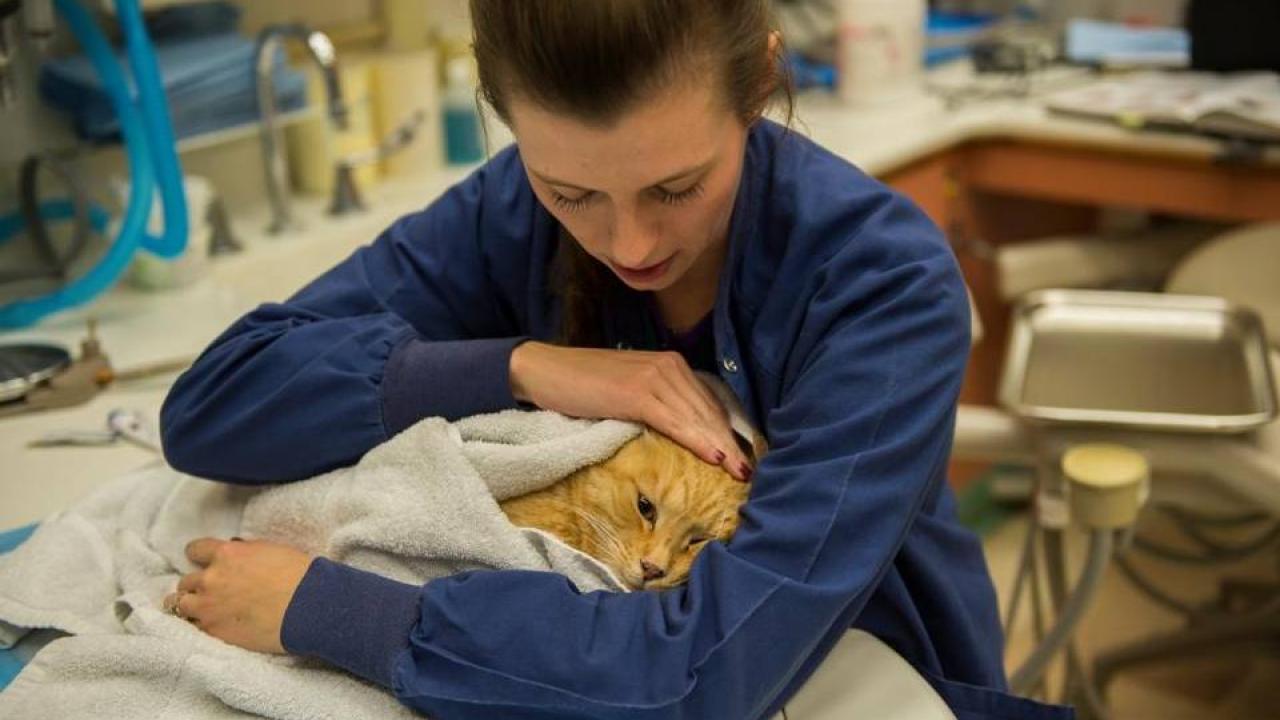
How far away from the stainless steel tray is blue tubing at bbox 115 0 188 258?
1.12 metres

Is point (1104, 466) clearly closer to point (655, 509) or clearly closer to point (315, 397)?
point (655, 509)

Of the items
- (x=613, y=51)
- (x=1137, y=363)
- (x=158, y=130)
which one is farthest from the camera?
(x=1137, y=363)

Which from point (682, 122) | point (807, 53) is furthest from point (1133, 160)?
point (682, 122)

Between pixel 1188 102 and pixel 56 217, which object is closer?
pixel 56 217

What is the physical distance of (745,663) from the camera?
2.92 ft

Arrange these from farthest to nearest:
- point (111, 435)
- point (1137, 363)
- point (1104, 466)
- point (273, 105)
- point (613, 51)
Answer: point (273, 105) → point (1137, 363) → point (1104, 466) → point (111, 435) → point (613, 51)

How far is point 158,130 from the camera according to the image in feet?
5.49

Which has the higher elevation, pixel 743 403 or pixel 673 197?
pixel 673 197

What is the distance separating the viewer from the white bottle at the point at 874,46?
2510 millimetres

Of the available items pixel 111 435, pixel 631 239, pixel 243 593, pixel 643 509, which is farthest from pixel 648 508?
pixel 111 435

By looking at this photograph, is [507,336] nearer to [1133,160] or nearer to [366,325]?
[366,325]

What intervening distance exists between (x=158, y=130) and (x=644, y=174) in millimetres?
962

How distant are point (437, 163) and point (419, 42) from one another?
24 centimetres

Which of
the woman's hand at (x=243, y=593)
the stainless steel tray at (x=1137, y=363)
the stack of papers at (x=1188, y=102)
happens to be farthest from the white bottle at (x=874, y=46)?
the woman's hand at (x=243, y=593)
